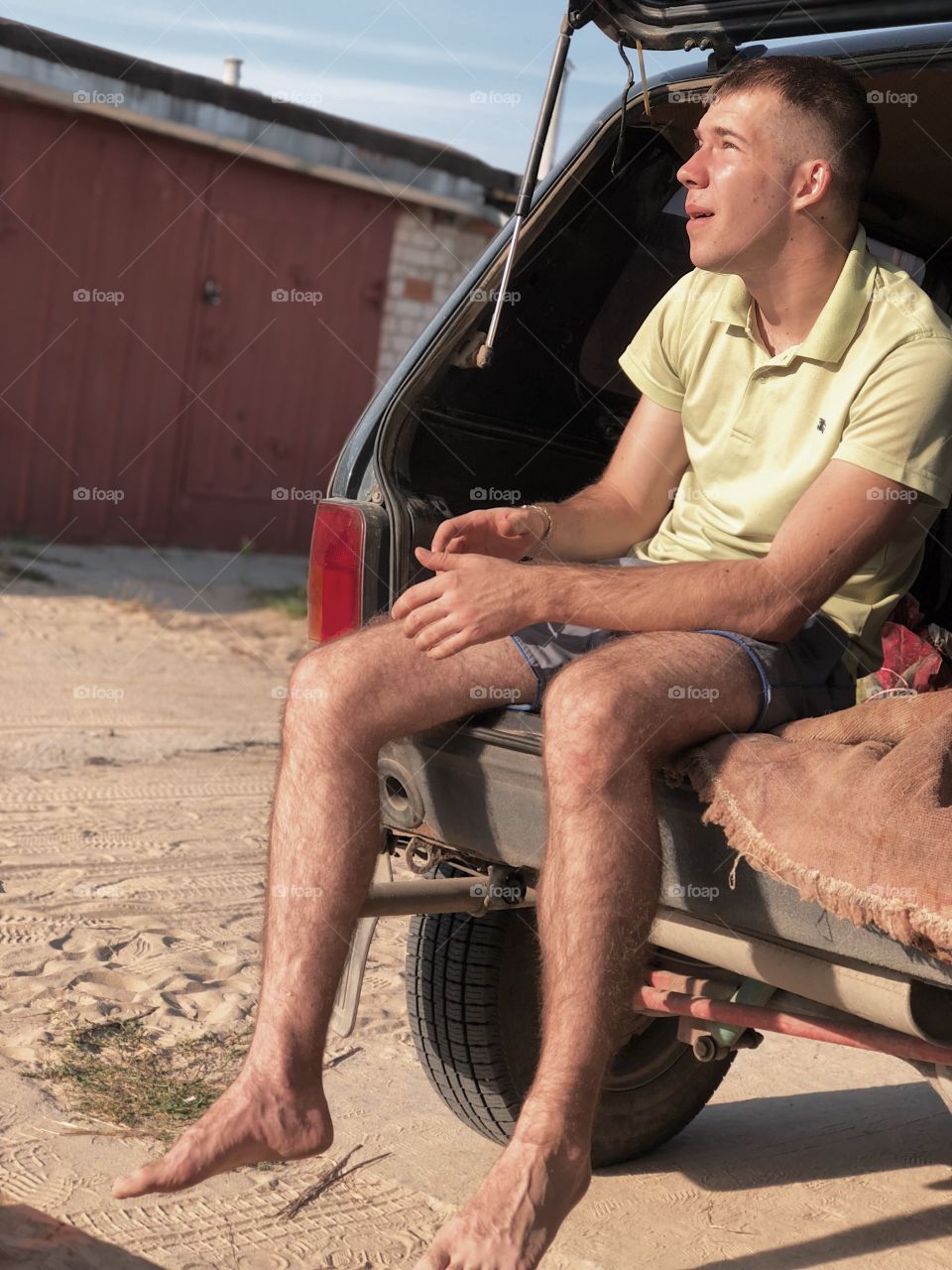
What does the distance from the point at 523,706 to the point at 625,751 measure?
0.42m

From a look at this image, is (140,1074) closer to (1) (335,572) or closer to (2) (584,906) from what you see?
(1) (335,572)

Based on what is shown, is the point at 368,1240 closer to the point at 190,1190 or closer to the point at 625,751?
the point at 190,1190

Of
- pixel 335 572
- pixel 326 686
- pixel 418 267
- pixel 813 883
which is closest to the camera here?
pixel 813 883

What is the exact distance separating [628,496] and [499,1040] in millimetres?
1181

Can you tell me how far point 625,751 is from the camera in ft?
7.46

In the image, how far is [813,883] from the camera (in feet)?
6.79

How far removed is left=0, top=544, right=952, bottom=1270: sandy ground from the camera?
8.82 ft

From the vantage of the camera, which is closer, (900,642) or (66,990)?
(900,642)

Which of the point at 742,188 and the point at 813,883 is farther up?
the point at 742,188

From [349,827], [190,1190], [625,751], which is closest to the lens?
[625,751]

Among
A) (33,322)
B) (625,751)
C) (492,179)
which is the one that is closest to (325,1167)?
(625,751)
